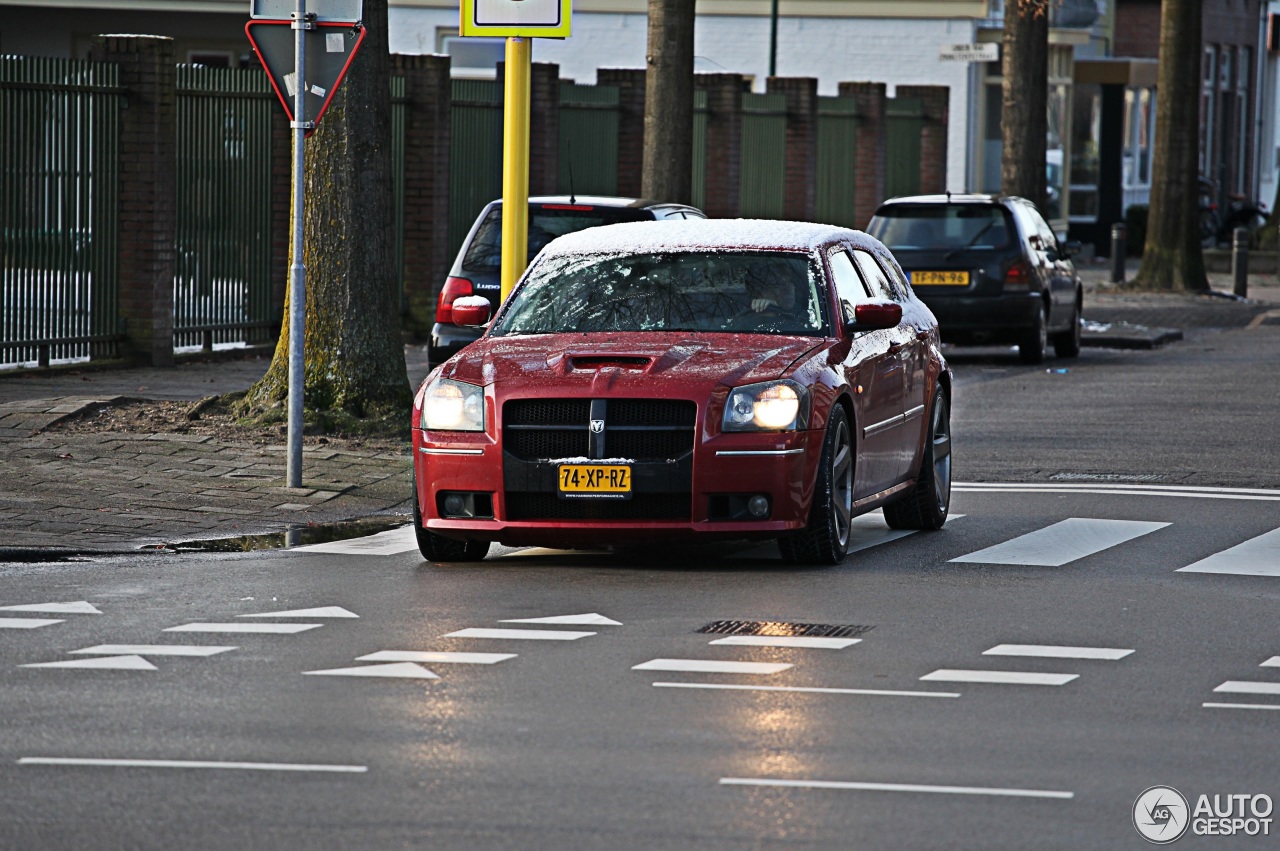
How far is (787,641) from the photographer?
870 cm

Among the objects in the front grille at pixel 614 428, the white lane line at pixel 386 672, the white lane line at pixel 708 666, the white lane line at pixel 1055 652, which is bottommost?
the white lane line at pixel 386 672

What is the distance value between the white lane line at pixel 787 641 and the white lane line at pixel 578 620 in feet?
1.78

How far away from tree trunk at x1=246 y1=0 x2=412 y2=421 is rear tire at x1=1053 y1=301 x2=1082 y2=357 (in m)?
11.5

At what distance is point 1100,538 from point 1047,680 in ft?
12.9

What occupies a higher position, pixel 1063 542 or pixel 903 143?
pixel 903 143

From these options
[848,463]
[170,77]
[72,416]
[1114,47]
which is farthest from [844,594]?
[1114,47]

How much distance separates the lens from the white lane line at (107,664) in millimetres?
8039

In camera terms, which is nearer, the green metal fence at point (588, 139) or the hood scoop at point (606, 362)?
the hood scoop at point (606, 362)

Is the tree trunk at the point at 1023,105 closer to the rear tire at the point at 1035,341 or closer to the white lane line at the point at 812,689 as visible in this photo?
the rear tire at the point at 1035,341

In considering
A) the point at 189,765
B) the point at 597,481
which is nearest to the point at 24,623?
the point at 597,481

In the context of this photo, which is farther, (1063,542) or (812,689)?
(1063,542)

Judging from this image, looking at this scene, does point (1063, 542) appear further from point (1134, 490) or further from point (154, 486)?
point (154, 486)

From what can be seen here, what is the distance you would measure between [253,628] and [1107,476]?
23.0 ft

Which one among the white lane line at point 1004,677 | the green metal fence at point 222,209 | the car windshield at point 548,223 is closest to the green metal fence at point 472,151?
the green metal fence at point 222,209
